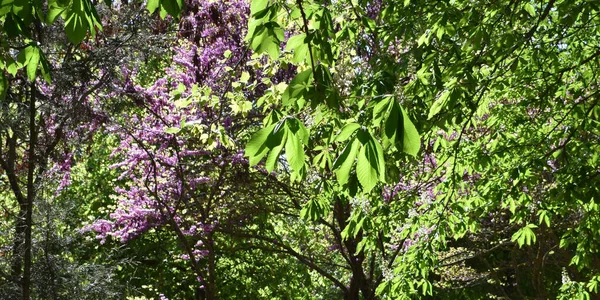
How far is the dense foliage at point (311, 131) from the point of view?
8.16 feet

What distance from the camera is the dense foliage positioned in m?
2.49

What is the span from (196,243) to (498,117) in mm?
6000

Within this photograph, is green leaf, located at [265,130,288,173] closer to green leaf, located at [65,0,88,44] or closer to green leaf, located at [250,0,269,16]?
green leaf, located at [250,0,269,16]

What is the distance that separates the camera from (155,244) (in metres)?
13.7

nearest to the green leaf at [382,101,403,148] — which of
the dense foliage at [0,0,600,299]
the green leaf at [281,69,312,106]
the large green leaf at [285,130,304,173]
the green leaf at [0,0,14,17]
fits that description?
the dense foliage at [0,0,600,299]

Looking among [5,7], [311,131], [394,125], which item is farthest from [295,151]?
[311,131]

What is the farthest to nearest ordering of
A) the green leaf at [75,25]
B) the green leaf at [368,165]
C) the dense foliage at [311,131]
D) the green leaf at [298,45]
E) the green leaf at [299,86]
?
1. the dense foliage at [311,131]
2. the green leaf at [298,45]
3. the green leaf at [75,25]
4. the green leaf at [299,86]
5. the green leaf at [368,165]

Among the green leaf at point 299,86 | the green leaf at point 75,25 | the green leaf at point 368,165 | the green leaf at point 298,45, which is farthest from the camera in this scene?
the green leaf at point 298,45

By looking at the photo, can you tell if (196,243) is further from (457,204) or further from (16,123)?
(457,204)

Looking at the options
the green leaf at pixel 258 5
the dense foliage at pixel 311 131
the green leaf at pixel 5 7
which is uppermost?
the dense foliage at pixel 311 131

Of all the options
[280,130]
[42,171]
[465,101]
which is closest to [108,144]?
[42,171]

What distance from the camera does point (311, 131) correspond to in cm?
512

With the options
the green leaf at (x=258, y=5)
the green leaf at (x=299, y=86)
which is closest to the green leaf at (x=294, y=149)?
the green leaf at (x=299, y=86)

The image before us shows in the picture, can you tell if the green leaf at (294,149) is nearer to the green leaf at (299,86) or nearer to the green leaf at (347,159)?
the green leaf at (347,159)
